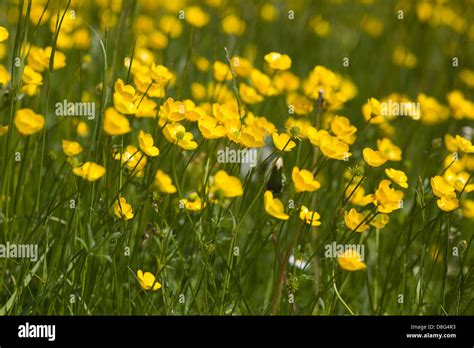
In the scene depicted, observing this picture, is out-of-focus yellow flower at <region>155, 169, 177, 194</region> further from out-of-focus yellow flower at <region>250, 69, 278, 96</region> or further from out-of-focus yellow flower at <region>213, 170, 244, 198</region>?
out-of-focus yellow flower at <region>250, 69, 278, 96</region>

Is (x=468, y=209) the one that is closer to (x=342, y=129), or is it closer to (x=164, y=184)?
(x=342, y=129)

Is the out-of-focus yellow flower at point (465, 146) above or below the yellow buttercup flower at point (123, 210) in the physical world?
above

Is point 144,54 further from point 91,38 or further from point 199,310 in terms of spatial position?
point 199,310

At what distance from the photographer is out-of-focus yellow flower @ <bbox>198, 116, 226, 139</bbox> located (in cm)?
191

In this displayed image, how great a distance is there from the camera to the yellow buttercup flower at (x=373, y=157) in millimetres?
1941

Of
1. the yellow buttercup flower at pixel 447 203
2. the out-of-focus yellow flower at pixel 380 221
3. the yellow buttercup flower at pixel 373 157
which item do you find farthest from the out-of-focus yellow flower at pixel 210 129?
the yellow buttercup flower at pixel 447 203

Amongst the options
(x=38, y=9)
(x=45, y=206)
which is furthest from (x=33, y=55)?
Result: (x=38, y=9)

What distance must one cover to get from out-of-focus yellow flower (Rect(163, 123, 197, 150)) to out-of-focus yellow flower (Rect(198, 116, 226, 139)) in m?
0.04

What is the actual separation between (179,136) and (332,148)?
375 mm

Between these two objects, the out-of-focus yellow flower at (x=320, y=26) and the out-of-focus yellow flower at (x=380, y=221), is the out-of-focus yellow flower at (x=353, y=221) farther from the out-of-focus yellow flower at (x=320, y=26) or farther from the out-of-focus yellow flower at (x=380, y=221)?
the out-of-focus yellow flower at (x=320, y=26)

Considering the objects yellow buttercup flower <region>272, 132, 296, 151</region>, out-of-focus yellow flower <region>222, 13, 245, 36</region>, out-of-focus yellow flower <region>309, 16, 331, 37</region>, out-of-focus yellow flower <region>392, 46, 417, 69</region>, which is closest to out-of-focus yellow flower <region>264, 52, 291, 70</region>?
yellow buttercup flower <region>272, 132, 296, 151</region>

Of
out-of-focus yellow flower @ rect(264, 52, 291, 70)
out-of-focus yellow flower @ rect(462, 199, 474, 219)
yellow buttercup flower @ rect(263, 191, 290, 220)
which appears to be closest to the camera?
yellow buttercup flower @ rect(263, 191, 290, 220)

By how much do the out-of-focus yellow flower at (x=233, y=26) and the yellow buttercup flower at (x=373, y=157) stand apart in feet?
5.93

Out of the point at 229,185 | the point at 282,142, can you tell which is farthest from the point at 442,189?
the point at 229,185
